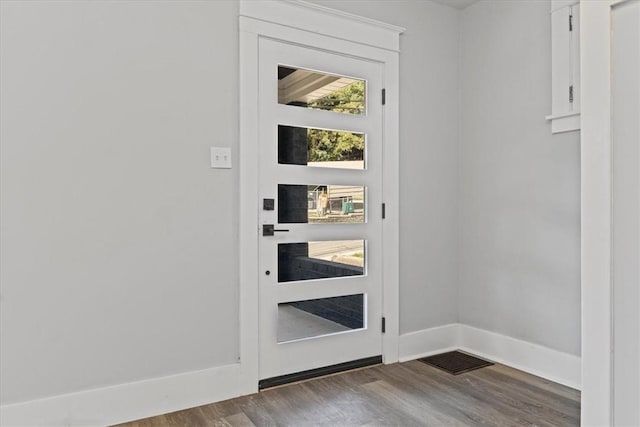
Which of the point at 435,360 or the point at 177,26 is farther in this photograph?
the point at 435,360

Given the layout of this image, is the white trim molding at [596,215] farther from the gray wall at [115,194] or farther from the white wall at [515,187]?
the gray wall at [115,194]

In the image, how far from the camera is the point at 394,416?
2.35 meters

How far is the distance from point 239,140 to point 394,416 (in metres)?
1.80

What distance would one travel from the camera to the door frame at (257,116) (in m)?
2.64

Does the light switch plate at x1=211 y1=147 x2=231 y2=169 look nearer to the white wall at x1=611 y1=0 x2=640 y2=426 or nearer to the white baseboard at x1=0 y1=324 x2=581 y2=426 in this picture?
the white baseboard at x1=0 y1=324 x2=581 y2=426

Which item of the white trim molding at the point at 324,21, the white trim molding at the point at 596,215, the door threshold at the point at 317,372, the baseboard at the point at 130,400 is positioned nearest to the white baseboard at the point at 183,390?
the baseboard at the point at 130,400

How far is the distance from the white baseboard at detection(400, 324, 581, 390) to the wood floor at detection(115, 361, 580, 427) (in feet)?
0.31

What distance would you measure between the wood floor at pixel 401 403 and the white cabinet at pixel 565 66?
1696mm

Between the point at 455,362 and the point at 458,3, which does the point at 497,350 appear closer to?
the point at 455,362

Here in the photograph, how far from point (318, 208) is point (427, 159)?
108 centimetres

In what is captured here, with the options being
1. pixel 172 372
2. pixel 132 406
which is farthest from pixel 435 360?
pixel 132 406

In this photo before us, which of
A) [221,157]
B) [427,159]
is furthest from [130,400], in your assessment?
[427,159]

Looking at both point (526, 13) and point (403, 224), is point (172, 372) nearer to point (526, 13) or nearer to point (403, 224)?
point (403, 224)

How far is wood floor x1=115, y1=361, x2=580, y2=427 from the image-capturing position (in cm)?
230
